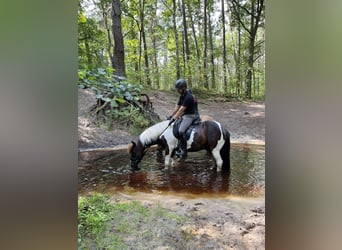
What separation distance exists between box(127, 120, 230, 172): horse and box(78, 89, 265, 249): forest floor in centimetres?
8

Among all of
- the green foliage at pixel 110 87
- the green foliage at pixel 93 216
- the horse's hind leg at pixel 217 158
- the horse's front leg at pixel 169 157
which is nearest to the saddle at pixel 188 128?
the horse's front leg at pixel 169 157

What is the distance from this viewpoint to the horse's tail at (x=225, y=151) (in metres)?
1.98

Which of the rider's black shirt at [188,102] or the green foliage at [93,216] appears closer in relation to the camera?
the green foliage at [93,216]

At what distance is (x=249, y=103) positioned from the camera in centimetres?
200

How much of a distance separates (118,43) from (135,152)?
28.5 inches

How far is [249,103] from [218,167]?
0.47 m

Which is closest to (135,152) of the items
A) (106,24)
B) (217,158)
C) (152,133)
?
(152,133)

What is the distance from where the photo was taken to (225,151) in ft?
6.58

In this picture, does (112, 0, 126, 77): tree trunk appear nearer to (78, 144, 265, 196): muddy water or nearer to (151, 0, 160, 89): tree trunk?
(151, 0, 160, 89): tree trunk

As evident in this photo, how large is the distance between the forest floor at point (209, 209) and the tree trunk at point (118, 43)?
0.25m

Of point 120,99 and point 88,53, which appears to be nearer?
point 88,53

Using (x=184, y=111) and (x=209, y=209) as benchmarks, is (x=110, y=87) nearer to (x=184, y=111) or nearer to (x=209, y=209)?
(x=184, y=111)

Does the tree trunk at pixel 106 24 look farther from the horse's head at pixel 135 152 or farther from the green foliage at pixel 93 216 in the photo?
the green foliage at pixel 93 216
